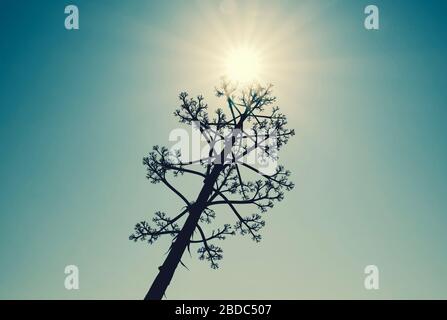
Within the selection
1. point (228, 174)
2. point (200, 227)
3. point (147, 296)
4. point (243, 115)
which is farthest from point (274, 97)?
point (147, 296)

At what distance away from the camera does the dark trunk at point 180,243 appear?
840 centimetres

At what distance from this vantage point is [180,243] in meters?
8.94

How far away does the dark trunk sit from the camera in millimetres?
8398

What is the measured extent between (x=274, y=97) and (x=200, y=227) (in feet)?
15.4
